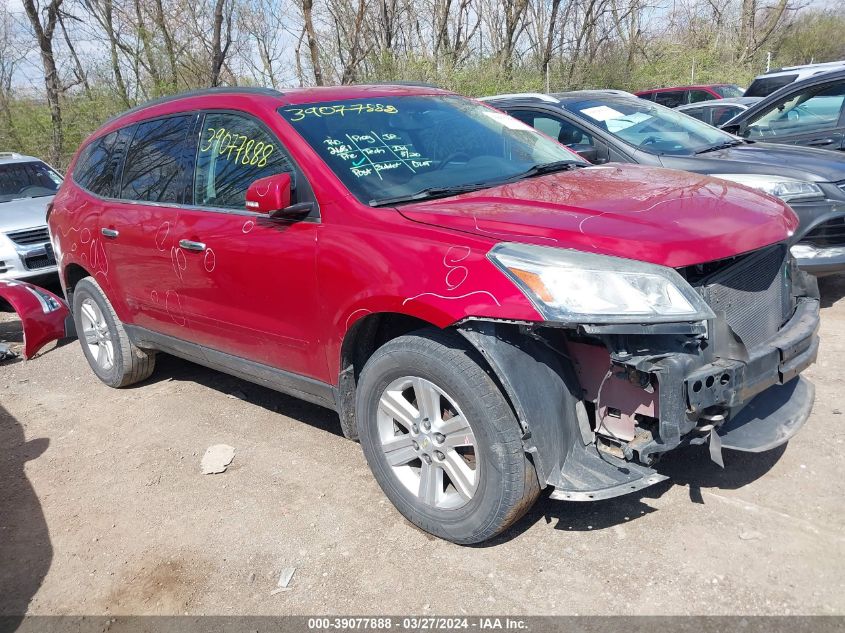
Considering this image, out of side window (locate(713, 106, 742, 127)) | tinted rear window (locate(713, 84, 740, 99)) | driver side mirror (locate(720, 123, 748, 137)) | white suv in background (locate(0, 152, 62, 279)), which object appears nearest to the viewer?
driver side mirror (locate(720, 123, 748, 137))

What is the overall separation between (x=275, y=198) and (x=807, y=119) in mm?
6195

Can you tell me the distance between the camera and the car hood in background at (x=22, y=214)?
26.9 feet

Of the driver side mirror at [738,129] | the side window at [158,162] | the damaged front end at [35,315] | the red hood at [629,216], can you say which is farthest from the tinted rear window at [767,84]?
the damaged front end at [35,315]

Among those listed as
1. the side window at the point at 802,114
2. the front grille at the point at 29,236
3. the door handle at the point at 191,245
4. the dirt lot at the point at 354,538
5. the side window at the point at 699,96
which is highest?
the side window at the point at 802,114

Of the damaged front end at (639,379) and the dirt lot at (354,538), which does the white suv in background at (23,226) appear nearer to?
the dirt lot at (354,538)

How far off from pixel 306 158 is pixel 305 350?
35.9 inches

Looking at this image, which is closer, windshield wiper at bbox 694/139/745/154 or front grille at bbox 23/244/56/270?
windshield wiper at bbox 694/139/745/154

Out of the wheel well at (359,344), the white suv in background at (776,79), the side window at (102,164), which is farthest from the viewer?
the white suv in background at (776,79)

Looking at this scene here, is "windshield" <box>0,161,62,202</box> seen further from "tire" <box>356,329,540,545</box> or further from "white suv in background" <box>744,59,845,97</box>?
"white suv in background" <box>744,59,845,97</box>

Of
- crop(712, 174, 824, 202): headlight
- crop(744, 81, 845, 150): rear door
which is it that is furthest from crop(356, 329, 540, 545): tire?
crop(744, 81, 845, 150): rear door

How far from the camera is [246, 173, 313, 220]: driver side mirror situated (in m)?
3.26

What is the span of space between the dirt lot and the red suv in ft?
0.91

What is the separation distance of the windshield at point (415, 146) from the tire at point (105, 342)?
7.60 feet

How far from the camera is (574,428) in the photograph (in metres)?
2.83
